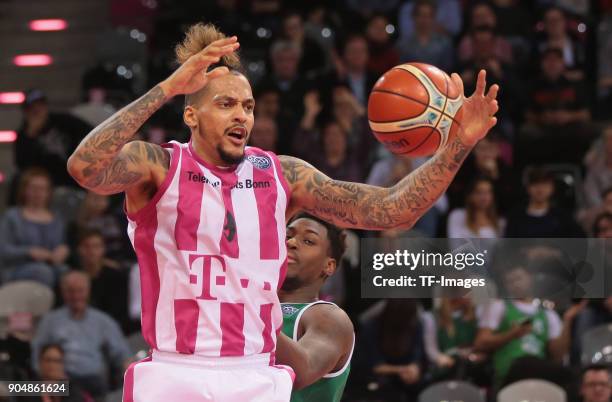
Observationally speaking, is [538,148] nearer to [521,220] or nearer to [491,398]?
[521,220]

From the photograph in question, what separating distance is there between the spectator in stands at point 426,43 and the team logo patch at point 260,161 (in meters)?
6.81

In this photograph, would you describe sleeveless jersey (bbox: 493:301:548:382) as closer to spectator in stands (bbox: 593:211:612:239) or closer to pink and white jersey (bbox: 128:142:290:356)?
spectator in stands (bbox: 593:211:612:239)

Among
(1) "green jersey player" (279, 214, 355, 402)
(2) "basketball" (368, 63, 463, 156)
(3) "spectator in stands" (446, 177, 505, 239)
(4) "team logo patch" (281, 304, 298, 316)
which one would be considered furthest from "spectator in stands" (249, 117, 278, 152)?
(2) "basketball" (368, 63, 463, 156)

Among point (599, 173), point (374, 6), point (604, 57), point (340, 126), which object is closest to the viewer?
point (599, 173)

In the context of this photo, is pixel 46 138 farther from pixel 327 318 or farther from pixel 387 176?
pixel 327 318

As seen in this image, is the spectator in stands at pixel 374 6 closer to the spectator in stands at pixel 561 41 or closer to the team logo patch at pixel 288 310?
the spectator in stands at pixel 561 41

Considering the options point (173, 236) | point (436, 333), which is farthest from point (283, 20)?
point (173, 236)

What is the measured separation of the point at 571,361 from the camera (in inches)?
321

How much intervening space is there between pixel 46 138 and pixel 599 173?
4855mm

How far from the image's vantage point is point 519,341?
324 inches

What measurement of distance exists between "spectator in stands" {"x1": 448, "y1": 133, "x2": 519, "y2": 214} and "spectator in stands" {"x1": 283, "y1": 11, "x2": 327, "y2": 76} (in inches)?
92.6

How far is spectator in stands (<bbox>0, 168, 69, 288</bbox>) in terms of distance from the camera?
9229mm

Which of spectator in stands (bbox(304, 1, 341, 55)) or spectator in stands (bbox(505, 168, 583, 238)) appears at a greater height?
spectator in stands (bbox(304, 1, 341, 55))

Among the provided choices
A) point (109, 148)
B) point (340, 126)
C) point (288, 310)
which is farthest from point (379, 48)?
point (109, 148)
